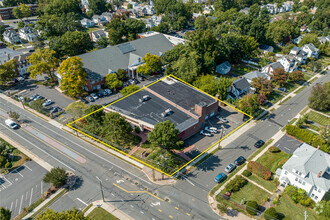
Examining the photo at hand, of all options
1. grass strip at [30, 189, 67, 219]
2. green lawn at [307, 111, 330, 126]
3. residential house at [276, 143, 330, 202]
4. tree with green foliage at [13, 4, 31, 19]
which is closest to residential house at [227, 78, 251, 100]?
green lawn at [307, 111, 330, 126]

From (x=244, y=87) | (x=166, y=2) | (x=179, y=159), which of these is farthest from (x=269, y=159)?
(x=166, y=2)

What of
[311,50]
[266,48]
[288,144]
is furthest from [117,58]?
[311,50]

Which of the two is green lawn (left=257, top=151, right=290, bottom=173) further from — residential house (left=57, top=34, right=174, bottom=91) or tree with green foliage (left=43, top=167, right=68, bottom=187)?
residential house (left=57, top=34, right=174, bottom=91)

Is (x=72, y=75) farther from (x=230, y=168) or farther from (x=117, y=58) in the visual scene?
(x=230, y=168)

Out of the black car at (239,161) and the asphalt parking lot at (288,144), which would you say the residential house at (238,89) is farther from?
the black car at (239,161)

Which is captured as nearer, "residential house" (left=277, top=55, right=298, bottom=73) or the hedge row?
the hedge row

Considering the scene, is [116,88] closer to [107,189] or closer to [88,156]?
[88,156]
